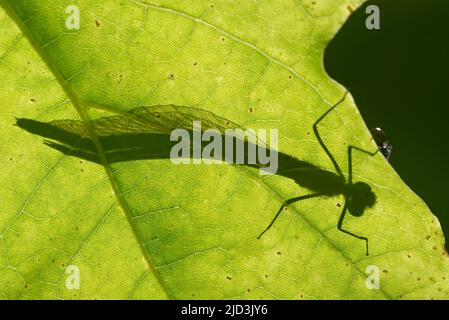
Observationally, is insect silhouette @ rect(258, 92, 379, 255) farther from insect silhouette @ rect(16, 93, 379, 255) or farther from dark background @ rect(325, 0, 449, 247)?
dark background @ rect(325, 0, 449, 247)

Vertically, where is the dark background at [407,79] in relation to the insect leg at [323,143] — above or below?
above

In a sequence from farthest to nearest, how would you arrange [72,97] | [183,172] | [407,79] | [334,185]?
[407,79] < [334,185] < [183,172] < [72,97]

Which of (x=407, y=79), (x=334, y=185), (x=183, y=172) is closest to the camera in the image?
(x=183, y=172)

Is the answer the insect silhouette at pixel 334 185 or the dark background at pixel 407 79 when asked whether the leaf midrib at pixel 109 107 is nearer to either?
the insect silhouette at pixel 334 185

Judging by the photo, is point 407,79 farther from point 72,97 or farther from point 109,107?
point 72,97

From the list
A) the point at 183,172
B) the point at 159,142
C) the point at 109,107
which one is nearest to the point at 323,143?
the point at 183,172

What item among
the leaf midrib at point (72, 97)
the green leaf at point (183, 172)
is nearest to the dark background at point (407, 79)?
the green leaf at point (183, 172)
